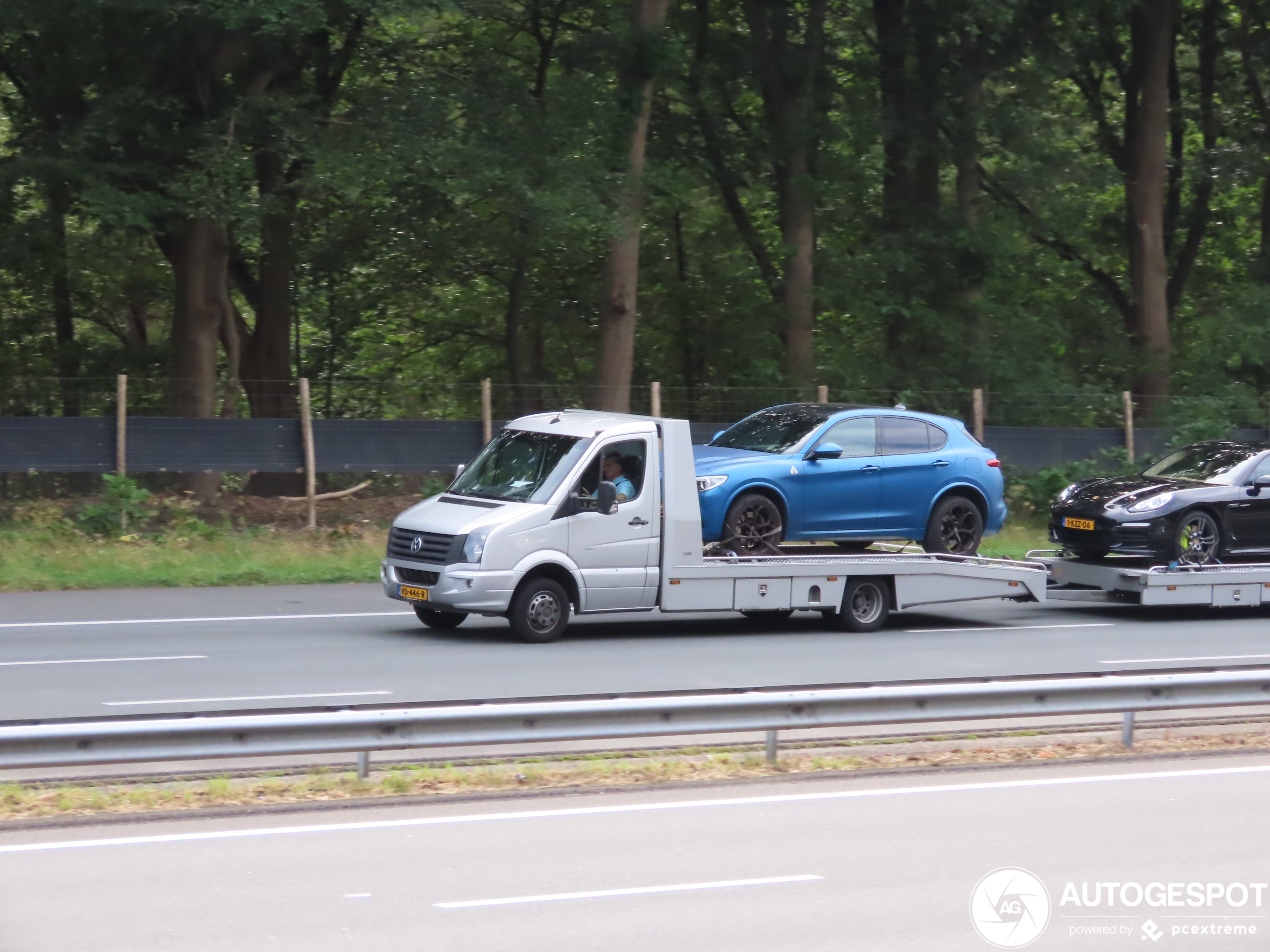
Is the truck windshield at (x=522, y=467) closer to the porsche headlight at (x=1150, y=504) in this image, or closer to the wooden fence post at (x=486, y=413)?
the porsche headlight at (x=1150, y=504)

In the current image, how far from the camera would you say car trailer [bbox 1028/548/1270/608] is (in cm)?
1648

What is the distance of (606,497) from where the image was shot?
555 inches

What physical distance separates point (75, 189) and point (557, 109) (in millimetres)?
7682

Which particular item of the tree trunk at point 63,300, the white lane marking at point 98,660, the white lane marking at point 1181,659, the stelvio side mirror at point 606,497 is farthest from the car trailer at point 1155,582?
the tree trunk at point 63,300

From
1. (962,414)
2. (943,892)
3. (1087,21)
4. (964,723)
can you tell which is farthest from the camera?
(1087,21)

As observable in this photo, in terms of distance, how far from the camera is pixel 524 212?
2495cm

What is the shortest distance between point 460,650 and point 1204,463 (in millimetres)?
8883

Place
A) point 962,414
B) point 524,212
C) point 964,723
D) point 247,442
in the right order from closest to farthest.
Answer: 1. point 964,723
2. point 247,442
3. point 524,212
4. point 962,414

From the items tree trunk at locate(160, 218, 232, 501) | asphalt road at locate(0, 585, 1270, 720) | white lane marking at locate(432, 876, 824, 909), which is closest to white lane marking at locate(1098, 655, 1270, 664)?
asphalt road at locate(0, 585, 1270, 720)

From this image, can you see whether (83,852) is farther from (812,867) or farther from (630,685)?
Result: (630,685)

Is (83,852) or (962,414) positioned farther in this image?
(962,414)

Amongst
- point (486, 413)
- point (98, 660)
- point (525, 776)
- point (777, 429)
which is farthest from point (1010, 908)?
point (486, 413)

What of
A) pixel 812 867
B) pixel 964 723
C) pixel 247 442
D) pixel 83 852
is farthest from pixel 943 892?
pixel 247 442

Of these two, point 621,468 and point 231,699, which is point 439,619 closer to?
point 621,468
